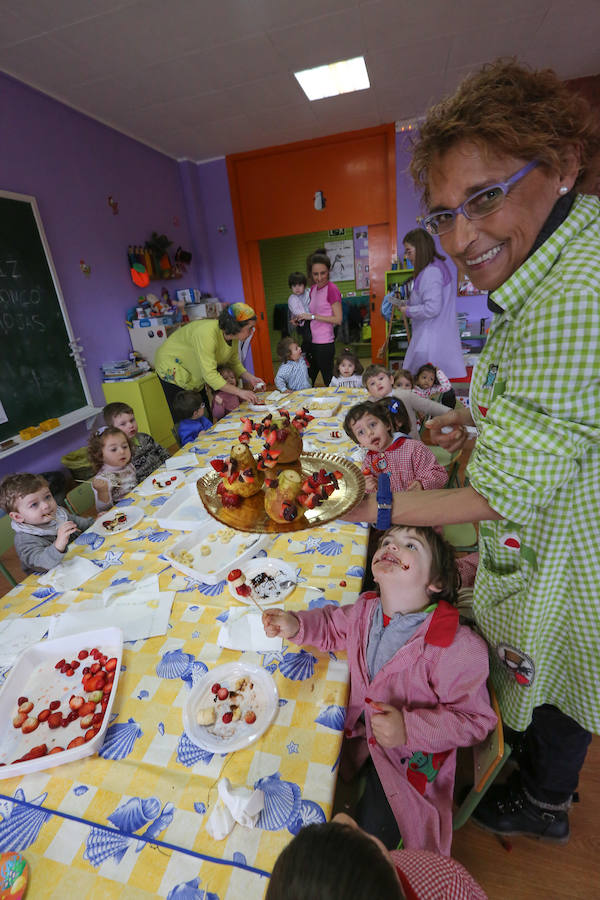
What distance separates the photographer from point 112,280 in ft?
16.9

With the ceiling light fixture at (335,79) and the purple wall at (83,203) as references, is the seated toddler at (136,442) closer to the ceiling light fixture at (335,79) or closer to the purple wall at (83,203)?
the purple wall at (83,203)

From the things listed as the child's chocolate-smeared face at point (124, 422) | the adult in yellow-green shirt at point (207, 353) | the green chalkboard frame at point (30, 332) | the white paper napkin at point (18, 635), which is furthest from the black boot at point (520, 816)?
the green chalkboard frame at point (30, 332)

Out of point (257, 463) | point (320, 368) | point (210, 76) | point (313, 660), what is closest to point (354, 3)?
point (210, 76)

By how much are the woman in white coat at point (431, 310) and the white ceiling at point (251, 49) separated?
1.78 metres

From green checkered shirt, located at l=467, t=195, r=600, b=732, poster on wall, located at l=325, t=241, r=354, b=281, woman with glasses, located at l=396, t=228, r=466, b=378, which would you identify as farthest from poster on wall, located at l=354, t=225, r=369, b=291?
green checkered shirt, located at l=467, t=195, r=600, b=732

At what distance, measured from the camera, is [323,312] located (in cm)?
539

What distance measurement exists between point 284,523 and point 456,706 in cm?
73

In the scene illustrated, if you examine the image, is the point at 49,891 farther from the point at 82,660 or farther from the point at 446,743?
the point at 446,743

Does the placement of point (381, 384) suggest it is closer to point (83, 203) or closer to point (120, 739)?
point (120, 739)

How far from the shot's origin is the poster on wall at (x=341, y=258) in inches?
333

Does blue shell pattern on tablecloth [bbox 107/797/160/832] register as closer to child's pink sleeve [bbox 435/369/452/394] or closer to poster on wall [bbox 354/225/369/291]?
child's pink sleeve [bbox 435/369/452/394]

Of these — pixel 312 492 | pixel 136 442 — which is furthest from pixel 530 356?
pixel 136 442

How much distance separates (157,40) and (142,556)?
4.09m

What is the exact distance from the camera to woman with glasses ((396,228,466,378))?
3.79 m
